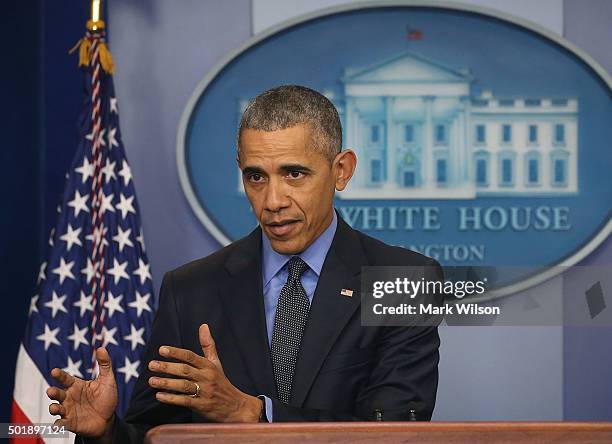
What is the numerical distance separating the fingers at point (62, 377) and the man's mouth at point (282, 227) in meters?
0.58

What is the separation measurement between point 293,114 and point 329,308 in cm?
42

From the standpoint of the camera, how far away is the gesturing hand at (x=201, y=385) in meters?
1.54

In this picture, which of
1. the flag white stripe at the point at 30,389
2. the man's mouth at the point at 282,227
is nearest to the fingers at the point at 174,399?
the man's mouth at the point at 282,227

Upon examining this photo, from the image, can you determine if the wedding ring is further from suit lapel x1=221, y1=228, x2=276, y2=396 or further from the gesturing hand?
suit lapel x1=221, y1=228, x2=276, y2=396

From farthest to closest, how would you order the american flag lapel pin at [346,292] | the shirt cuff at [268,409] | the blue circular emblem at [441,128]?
the blue circular emblem at [441,128], the american flag lapel pin at [346,292], the shirt cuff at [268,409]

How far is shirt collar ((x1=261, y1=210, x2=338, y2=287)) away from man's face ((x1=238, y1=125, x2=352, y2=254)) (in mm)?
37

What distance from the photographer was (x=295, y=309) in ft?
6.79

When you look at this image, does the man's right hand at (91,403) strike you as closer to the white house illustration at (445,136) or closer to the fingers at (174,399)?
the fingers at (174,399)

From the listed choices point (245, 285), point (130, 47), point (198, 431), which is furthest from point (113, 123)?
point (198, 431)

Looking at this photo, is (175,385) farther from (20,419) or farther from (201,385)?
(20,419)

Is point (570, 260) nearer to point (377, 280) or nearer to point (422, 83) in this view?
point (422, 83)

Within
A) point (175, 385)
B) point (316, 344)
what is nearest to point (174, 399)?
point (175, 385)

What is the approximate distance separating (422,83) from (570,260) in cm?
82

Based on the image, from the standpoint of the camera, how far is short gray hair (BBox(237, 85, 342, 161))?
1988 millimetres
